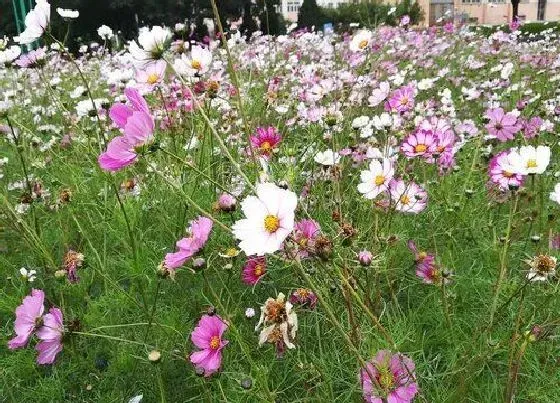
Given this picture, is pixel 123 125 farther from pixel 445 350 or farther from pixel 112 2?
pixel 112 2

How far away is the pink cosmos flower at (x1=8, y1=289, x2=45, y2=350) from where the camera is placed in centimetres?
106

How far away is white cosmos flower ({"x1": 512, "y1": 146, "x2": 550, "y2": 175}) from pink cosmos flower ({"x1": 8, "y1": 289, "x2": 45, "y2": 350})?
2.73ft

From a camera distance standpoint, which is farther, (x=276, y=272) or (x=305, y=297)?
(x=276, y=272)

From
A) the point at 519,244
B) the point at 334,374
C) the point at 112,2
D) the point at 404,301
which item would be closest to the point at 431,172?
the point at 519,244

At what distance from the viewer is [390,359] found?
0.89 meters

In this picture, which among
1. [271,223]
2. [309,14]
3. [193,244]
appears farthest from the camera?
[309,14]

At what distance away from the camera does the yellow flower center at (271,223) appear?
0.70 m

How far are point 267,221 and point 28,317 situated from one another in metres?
0.58

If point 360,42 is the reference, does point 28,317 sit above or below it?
below

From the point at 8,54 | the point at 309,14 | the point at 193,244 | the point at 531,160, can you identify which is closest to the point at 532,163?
the point at 531,160

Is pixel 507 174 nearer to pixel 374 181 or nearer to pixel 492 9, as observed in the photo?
pixel 374 181

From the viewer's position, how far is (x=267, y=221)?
28.2 inches

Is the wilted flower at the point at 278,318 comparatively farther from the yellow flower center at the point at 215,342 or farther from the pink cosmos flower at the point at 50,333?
the pink cosmos flower at the point at 50,333

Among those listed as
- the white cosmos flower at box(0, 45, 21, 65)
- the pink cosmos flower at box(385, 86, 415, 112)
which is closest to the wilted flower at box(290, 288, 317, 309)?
the pink cosmos flower at box(385, 86, 415, 112)
